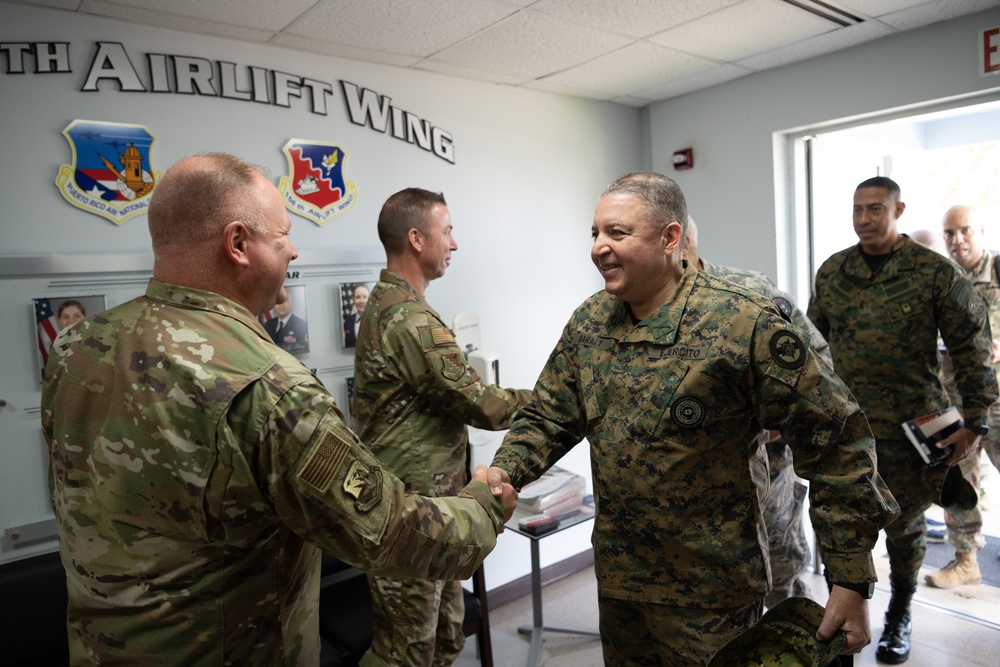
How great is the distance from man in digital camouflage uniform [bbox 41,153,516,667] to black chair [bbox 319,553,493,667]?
1.15m

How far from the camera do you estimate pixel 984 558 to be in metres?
3.74

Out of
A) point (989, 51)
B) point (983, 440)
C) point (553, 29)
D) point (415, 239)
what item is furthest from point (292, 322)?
point (983, 440)

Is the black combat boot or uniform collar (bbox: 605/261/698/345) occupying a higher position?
uniform collar (bbox: 605/261/698/345)

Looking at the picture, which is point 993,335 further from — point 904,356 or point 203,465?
point 203,465

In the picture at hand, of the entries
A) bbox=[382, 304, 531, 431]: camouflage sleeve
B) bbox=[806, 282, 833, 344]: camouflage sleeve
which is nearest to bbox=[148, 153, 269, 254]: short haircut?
bbox=[382, 304, 531, 431]: camouflage sleeve

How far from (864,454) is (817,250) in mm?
2719

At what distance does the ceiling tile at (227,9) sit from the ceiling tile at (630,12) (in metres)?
0.88

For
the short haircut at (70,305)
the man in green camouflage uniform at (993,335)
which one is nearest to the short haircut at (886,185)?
the man in green camouflage uniform at (993,335)

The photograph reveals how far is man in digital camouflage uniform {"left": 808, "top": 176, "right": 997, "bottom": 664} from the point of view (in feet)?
8.89

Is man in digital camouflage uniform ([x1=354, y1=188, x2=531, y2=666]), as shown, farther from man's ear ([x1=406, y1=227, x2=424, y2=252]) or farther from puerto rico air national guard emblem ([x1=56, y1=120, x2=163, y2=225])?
puerto rico air national guard emblem ([x1=56, y1=120, x2=163, y2=225])

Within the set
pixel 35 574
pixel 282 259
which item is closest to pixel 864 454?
pixel 282 259

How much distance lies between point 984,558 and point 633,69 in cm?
325

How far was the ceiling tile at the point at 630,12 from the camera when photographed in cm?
251

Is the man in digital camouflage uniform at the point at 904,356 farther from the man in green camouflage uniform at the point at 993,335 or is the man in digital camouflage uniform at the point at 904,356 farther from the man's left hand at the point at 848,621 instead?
the man's left hand at the point at 848,621
